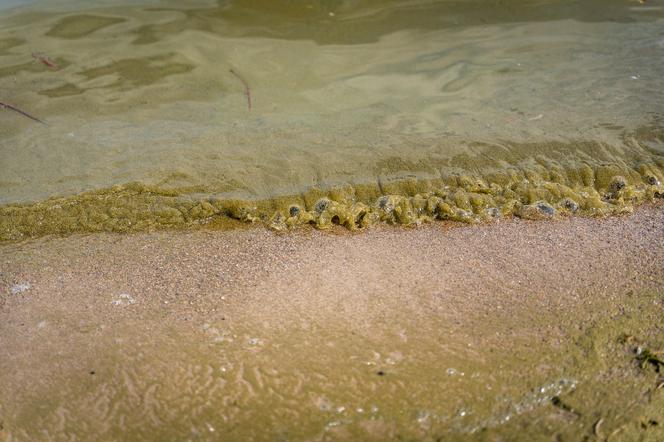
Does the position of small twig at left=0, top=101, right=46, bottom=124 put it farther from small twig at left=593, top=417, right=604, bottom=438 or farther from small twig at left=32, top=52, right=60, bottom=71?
small twig at left=593, top=417, right=604, bottom=438

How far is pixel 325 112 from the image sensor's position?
3852 millimetres

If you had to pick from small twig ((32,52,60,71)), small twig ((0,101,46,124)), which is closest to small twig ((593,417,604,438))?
small twig ((0,101,46,124))

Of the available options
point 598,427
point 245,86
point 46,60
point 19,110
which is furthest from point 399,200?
point 46,60

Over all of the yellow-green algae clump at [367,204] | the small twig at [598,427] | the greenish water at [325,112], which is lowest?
the small twig at [598,427]

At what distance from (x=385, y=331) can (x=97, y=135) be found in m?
2.24

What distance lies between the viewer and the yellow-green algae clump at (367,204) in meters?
2.90

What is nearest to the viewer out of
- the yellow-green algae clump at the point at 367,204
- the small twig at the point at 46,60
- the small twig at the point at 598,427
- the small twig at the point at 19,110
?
the small twig at the point at 598,427

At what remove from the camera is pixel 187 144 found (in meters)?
3.48

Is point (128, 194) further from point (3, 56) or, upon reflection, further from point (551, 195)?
point (3, 56)

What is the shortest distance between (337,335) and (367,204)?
1009 mm

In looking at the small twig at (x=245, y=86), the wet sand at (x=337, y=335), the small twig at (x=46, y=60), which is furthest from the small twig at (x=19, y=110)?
the wet sand at (x=337, y=335)

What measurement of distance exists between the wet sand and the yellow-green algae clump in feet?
0.45

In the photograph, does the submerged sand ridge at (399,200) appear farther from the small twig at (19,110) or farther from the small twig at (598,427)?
the small twig at (598,427)

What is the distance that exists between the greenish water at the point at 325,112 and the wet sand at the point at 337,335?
0.27 meters
